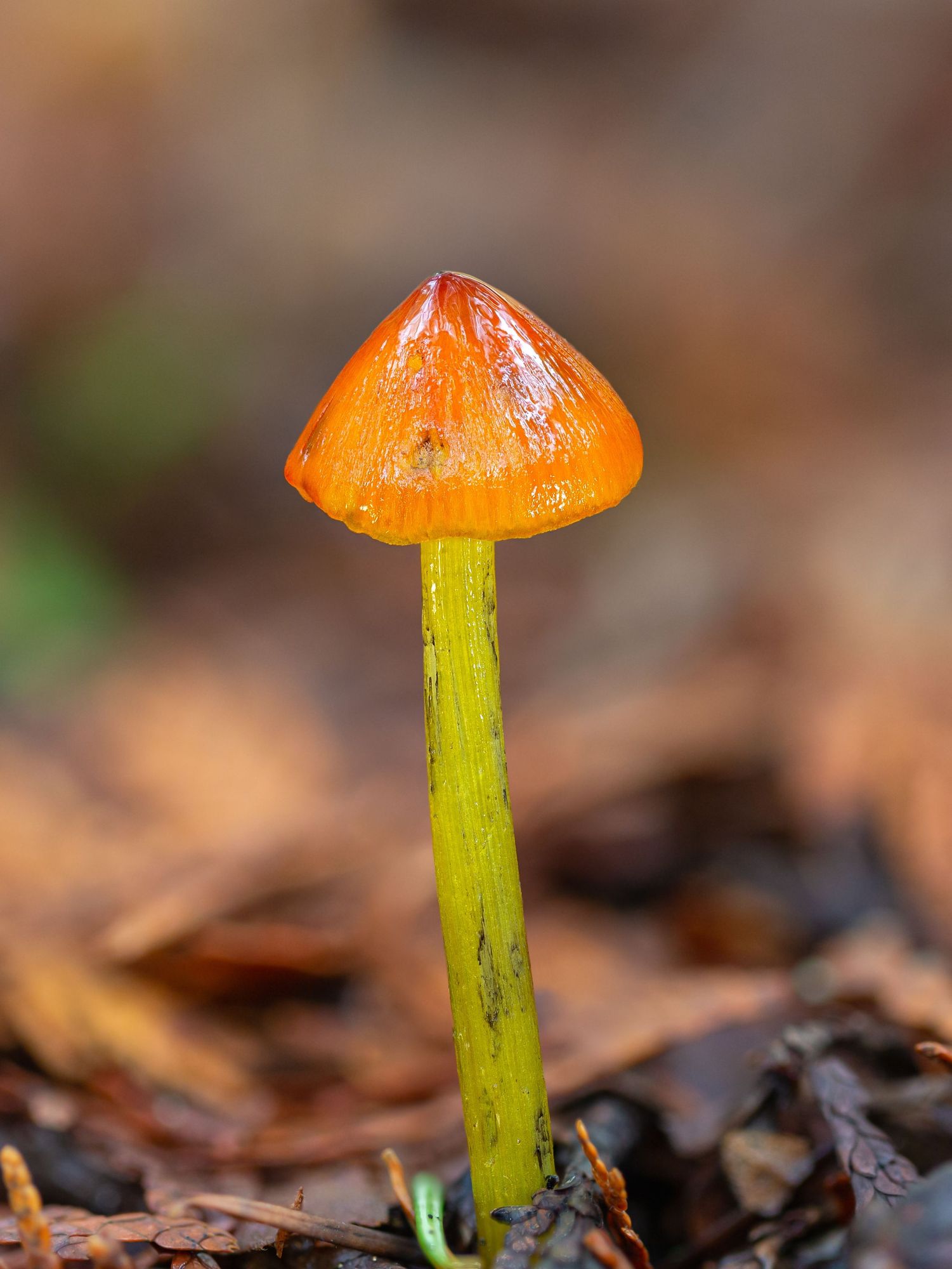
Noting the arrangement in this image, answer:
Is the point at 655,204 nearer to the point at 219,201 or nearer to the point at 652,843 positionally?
the point at 219,201

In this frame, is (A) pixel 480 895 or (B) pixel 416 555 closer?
(A) pixel 480 895

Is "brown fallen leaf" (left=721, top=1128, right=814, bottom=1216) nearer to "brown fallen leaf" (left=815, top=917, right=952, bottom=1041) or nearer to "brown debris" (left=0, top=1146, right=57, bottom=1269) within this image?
"brown fallen leaf" (left=815, top=917, right=952, bottom=1041)

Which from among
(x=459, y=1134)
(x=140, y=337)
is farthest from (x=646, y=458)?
(x=459, y=1134)

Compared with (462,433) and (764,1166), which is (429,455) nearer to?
(462,433)

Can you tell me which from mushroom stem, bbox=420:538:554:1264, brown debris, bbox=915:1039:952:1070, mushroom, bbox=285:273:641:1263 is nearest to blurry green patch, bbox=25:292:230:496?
mushroom, bbox=285:273:641:1263

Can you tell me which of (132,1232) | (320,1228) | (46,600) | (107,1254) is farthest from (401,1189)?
(46,600)
